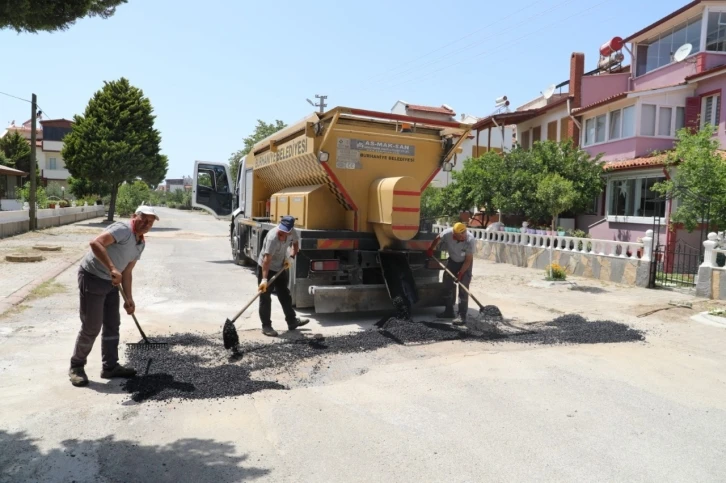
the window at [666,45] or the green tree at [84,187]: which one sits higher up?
the window at [666,45]

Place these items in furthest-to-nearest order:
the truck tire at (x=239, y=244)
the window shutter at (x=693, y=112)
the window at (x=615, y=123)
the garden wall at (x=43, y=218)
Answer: the garden wall at (x=43, y=218), the window at (x=615, y=123), the window shutter at (x=693, y=112), the truck tire at (x=239, y=244)

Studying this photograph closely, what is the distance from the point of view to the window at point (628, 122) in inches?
702

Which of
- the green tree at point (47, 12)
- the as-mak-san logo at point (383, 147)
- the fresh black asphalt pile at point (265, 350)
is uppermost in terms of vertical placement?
the green tree at point (47, 12)

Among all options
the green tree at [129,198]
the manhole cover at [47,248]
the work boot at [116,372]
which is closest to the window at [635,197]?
the work boot at [116,372]

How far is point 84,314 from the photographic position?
16.1 ft

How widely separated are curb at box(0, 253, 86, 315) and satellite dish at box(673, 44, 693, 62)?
19.1 meters

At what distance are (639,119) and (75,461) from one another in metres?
18.4

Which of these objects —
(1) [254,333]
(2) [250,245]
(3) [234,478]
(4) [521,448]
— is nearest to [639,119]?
(2) [250,245]

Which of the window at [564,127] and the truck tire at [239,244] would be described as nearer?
the truck tire at [239,244]

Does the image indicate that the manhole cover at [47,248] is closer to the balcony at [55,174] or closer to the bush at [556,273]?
the bush at [556,273]

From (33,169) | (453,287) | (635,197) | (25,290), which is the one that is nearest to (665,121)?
(635,197)

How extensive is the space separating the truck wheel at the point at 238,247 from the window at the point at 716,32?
616 inches

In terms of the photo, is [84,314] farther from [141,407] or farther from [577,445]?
[577,445]

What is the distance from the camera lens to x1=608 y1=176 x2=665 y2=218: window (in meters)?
16.6
